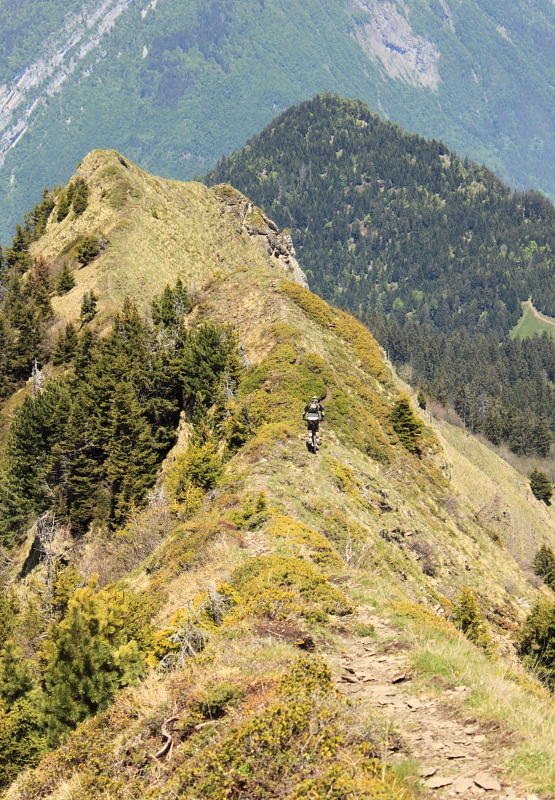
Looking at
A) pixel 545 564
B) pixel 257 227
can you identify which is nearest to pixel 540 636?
pixel 545 564

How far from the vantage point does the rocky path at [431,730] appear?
8930 mm

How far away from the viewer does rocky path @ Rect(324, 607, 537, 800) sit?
8930mm

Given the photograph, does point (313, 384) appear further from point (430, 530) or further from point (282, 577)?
point (282, 577)

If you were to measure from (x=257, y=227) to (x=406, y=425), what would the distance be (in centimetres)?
6295

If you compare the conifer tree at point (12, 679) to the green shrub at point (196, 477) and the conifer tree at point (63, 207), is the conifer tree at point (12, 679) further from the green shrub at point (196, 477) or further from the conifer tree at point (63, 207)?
the conifer tree at point (63, 207)

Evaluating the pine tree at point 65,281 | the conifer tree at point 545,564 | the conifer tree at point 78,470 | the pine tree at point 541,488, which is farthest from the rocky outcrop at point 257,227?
the pine tree at point 541,488

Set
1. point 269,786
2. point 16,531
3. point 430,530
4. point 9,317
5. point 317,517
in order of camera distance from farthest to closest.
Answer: point 9,317, point 16,531, point 430,530, point 317,517, point 269,786

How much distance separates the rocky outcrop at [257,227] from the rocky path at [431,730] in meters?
92.5

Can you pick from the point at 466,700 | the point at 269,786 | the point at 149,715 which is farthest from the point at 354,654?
the point at 269,786

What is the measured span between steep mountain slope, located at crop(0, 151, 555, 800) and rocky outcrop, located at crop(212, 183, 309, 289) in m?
35.9

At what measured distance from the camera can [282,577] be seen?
56.7 ft

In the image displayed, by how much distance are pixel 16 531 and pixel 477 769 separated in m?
47.9

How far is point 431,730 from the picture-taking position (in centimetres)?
1041

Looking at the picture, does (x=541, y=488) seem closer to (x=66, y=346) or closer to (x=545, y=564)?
(x=545, y=564)
